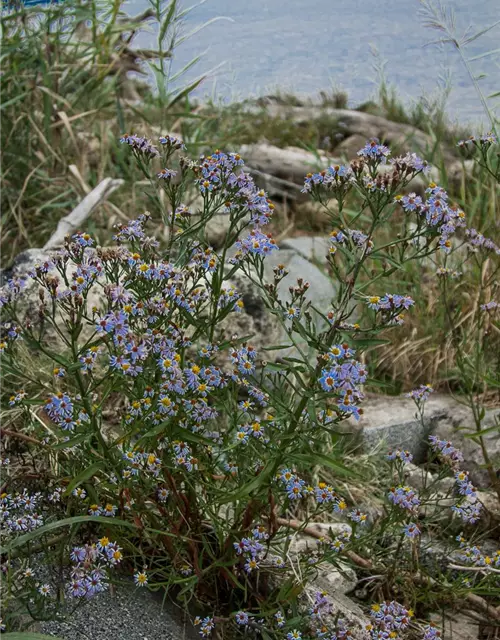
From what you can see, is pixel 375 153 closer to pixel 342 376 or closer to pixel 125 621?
pixel 342 376

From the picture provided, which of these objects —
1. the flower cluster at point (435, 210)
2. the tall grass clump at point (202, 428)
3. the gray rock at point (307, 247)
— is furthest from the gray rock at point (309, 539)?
the gray rock at point (307, 247)

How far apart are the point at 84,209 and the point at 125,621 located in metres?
3.12

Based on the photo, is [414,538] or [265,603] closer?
[265,603]

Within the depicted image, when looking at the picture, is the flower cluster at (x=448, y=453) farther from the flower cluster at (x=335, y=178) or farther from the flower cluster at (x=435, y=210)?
the flower cluster at (x=335, y=178)

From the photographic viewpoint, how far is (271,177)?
7375mm

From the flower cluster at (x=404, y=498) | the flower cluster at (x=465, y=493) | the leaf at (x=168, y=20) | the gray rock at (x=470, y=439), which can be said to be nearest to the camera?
the flower cluster at (x=404, y=498)

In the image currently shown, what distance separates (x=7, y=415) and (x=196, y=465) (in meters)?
1.31

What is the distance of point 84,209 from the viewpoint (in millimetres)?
4953

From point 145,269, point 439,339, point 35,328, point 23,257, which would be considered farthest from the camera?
point 439,339

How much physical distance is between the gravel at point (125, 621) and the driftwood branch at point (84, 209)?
2804 millimetres

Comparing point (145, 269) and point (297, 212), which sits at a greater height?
point (145, 269)

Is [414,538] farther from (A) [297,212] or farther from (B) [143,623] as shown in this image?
(A) [297,212]

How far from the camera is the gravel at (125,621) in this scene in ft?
7.42

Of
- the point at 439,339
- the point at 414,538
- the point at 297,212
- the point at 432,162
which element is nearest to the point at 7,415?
the point at 414,538
